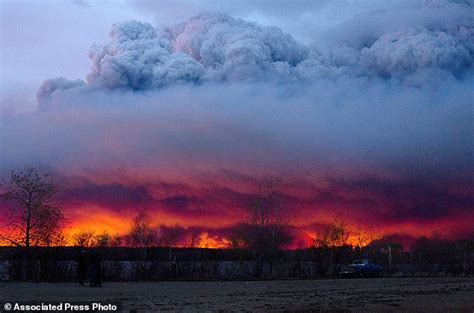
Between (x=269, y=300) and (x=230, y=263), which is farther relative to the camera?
(x=230, y=263)

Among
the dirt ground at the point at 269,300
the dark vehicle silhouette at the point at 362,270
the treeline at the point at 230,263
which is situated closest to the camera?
the dirt ground at the point at 269,300

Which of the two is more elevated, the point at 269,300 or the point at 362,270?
the point at 362,270

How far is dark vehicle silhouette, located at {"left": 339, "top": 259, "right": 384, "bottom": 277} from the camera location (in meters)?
55.0

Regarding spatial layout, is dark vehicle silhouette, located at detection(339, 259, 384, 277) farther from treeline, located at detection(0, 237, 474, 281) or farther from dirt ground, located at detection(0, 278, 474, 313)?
dirt ground, located at detection(0, 278, 474, 313)

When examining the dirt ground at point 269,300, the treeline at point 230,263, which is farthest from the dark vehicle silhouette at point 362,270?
the dirt ground at point 269,300

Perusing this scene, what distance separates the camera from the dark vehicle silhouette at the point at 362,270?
55034 mm

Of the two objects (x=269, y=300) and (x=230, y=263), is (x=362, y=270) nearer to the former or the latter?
(x=230, y=263)

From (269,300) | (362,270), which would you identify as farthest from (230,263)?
(269,300)

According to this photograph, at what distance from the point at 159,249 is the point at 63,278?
25.3 meters

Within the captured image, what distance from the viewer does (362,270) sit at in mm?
55438

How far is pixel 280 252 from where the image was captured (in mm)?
57688

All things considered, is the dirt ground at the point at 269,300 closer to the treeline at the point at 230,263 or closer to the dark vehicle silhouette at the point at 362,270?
the treeline at the point at 230,263

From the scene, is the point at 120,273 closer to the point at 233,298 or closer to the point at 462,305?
the point at 233,298

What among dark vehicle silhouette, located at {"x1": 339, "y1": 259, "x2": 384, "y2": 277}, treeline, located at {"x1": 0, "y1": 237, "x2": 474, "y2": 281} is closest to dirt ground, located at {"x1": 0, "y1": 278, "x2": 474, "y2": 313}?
treeline, located at {"x1": 0, "y1": 237, "x2": 474, "y2": 281}
